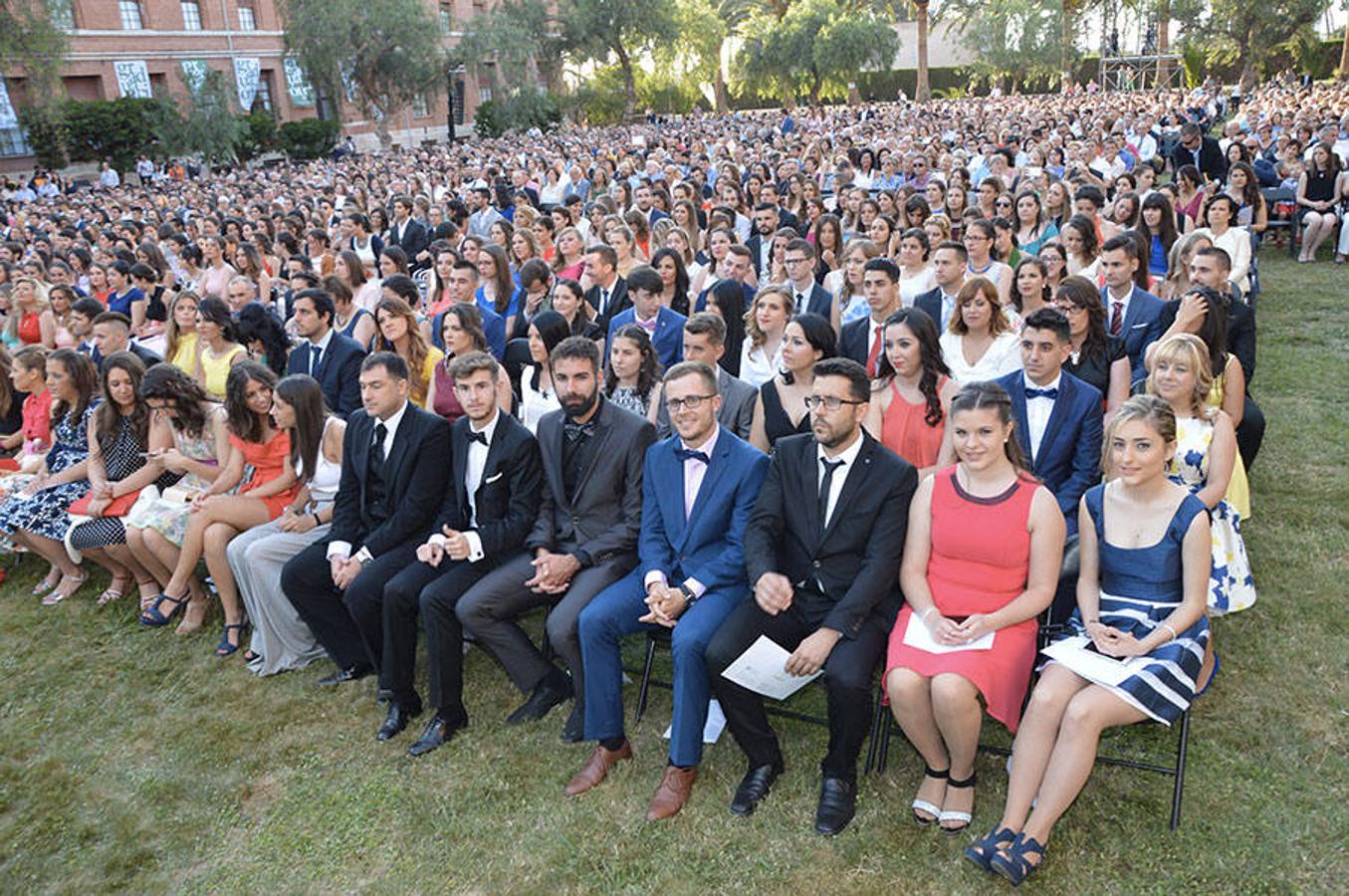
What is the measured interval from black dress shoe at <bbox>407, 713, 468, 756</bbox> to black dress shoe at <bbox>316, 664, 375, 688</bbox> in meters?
0.69

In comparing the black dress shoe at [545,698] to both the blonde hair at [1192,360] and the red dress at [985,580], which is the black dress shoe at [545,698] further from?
the blonde hair at [1192,360]

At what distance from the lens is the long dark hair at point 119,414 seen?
5.65 metres

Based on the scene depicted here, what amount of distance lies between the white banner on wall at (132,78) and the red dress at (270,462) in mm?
38078

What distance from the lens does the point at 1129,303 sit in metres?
5.57

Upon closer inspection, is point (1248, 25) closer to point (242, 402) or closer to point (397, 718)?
point (242, 402)

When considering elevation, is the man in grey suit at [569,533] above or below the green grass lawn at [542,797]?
above

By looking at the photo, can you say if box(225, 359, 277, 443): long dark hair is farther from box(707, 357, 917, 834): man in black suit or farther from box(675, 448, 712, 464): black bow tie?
box(707, 357, 917, 834): man in black suit

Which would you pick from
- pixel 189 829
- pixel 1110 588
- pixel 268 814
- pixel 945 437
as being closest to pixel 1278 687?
pixel 1110 588

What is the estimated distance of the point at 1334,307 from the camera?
9070 mm

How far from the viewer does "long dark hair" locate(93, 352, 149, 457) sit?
5.65m

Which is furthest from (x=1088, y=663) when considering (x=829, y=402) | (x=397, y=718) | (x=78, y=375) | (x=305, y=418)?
(x=78, y=375)

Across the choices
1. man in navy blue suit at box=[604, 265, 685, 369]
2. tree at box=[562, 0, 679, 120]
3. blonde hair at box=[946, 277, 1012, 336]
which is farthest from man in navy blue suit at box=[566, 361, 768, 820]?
tree at box=[562, 0, 679, 120]

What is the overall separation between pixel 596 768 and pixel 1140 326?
3.92 m

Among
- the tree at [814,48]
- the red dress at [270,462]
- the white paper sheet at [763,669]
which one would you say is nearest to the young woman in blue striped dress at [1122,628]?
the white paper sheet at [763,669]
